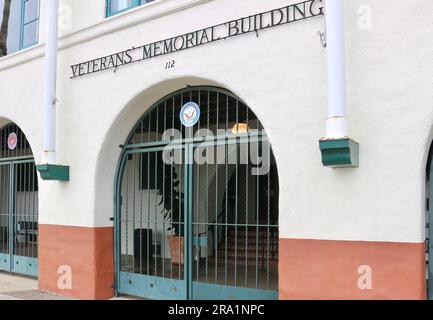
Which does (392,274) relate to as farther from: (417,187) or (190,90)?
(190,90)

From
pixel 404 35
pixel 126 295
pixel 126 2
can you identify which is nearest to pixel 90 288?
pixel 126 295

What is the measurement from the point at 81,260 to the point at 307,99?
4419 mm

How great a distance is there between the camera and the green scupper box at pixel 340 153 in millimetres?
5008

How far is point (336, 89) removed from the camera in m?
5.15

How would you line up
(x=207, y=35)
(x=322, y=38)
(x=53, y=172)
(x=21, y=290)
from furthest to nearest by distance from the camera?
1. (x=21, y=290)
2. (x=53, y=172)
3. (x=207, y=35)
4. (x=322, y=38)

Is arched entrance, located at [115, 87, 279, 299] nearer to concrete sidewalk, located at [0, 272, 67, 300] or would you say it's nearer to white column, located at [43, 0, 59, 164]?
white column, located at [43, 0, 59, 164]

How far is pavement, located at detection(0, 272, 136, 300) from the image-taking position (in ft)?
26.7

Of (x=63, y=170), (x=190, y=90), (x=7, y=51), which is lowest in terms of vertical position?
(x=63, y=170)

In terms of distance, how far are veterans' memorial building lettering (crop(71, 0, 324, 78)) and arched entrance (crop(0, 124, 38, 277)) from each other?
283 cm

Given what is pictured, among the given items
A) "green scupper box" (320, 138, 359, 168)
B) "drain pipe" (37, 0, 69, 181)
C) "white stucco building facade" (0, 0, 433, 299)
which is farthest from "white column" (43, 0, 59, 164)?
"green scupper box" (320, 138, 359, 168)

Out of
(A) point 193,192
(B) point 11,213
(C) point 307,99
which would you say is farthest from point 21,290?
(C) point 307,99

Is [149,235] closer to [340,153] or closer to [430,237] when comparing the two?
[340,153]

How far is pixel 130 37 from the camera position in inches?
297
